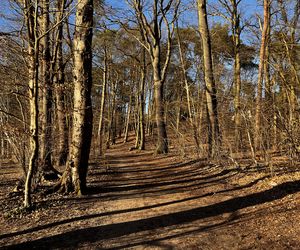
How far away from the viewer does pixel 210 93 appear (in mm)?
12742

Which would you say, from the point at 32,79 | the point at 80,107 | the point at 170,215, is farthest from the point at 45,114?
the point at 170,215

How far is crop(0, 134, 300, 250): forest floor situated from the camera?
506 centimetres

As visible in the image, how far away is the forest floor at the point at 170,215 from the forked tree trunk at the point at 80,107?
0.55 metres

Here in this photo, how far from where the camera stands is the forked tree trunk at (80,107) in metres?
8.40

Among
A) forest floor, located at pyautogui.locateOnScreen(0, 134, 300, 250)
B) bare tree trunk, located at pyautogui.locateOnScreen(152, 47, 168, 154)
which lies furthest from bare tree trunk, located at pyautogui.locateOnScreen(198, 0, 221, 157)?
bare tree trunk, located at pyautogui.locateOnScreen(152, 47, 168, 154)

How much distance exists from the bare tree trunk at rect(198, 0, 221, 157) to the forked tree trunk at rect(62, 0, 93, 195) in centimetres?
511

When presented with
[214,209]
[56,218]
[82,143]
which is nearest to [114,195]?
A: [82,143]

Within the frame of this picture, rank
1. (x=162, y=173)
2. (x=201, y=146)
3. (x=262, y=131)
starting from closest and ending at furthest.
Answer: (x=262, y=131)
(x=162, y=173)
(x=201, y=146)

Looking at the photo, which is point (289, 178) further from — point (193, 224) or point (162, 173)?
point (162, 173)

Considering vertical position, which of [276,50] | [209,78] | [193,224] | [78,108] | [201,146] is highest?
[276,50]

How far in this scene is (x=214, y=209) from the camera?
663 centimetres

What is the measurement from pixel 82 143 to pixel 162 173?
171 inches

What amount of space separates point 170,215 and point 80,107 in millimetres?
3578

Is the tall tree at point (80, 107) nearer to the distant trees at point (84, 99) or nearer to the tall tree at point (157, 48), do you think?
the distant trees at point (84, 99)
